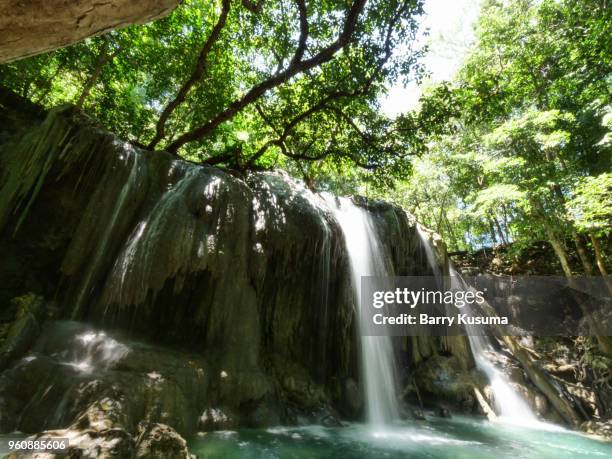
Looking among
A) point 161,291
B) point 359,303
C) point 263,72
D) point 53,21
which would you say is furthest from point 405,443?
point 263,72

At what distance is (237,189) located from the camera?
759cm

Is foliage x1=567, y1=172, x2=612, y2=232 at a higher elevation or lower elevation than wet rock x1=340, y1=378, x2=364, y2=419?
higher

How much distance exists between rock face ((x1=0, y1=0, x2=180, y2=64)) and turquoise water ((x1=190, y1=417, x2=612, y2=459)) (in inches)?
169

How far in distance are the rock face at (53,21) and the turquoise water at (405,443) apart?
4.30 m

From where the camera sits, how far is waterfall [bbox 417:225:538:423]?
8984 millimetres

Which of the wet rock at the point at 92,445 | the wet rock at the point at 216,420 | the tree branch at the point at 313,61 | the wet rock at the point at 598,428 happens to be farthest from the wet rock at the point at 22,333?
the wet rock at the point at 598,428

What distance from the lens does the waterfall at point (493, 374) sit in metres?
8.98

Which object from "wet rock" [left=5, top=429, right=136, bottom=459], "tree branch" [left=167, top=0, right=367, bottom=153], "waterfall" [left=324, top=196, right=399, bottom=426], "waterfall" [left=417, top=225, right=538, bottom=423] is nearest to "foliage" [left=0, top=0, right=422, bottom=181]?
"tree branch" [left=167, top=0, right=367, bottom=153]

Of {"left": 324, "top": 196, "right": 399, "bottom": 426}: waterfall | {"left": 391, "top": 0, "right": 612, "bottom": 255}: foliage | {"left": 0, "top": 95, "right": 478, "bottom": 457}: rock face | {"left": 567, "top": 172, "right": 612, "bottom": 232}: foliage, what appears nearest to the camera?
{"left": 0, "top": 95, "right": 478, "bottom": 457}: rock face

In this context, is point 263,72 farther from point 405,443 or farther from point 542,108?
point 542,108

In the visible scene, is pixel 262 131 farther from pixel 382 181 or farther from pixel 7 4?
pixel 7 4

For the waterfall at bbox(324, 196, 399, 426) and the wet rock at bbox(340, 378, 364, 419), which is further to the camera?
the waterfall at bbox(324, 196, 399, 426)

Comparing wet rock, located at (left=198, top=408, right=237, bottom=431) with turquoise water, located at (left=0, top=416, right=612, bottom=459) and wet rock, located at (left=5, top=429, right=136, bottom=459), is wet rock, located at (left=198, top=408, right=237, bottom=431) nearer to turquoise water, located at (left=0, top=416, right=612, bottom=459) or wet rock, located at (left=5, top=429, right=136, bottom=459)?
turquoise water, located at (left=0, top=416, right=612, bottom=459)

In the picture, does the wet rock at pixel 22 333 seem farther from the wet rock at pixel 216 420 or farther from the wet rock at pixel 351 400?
the wet rock at pixel 351 400
